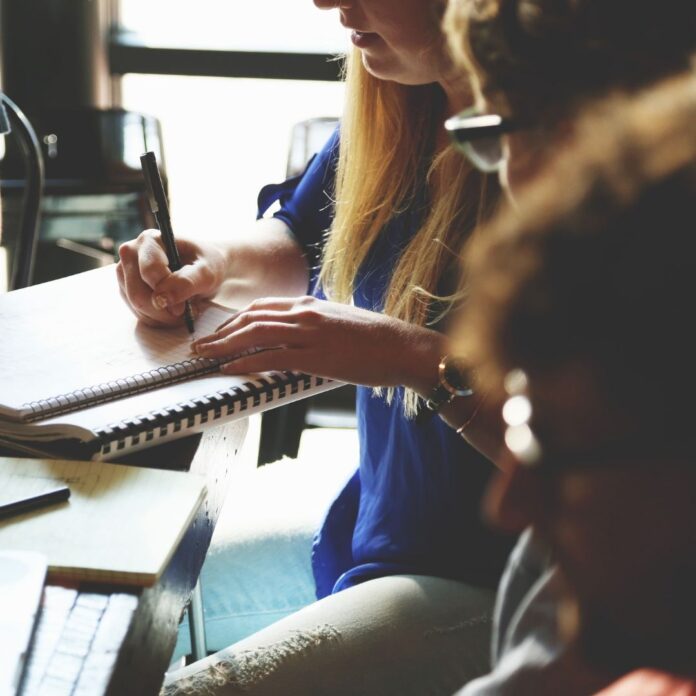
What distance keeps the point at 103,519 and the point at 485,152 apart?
36 centimetres

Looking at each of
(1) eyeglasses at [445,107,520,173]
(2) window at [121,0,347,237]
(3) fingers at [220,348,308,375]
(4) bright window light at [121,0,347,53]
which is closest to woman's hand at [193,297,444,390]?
(3) fingers at [220,348,308,375]

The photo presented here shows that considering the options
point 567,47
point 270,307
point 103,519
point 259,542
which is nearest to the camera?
point 567,47

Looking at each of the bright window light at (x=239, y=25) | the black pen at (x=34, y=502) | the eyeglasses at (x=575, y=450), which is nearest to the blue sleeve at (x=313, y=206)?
the black pen at (x=34, y=502)

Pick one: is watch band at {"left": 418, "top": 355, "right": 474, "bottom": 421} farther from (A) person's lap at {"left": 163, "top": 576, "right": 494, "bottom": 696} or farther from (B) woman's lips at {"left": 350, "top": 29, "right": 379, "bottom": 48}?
(B) woman's lips at {"left": 350, "top": 29, "right": 379, "bottom": 48}

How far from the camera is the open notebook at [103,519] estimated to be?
633 millimetres

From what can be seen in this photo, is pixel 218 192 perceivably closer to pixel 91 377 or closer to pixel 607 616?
pixel 91 377

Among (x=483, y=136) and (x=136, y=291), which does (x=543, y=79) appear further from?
(x=136, y=291)

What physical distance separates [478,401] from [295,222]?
0.53 meters

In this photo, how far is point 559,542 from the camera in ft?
1.26

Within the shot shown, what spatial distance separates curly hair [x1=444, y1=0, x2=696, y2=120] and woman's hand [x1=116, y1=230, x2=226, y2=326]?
1.74ft

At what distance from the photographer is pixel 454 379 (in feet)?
2.97

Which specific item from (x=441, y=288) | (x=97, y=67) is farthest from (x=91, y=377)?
(x=97, y=67)

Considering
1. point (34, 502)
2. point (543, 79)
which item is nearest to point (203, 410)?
point (34, 502)

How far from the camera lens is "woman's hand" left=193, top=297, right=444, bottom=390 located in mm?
905
